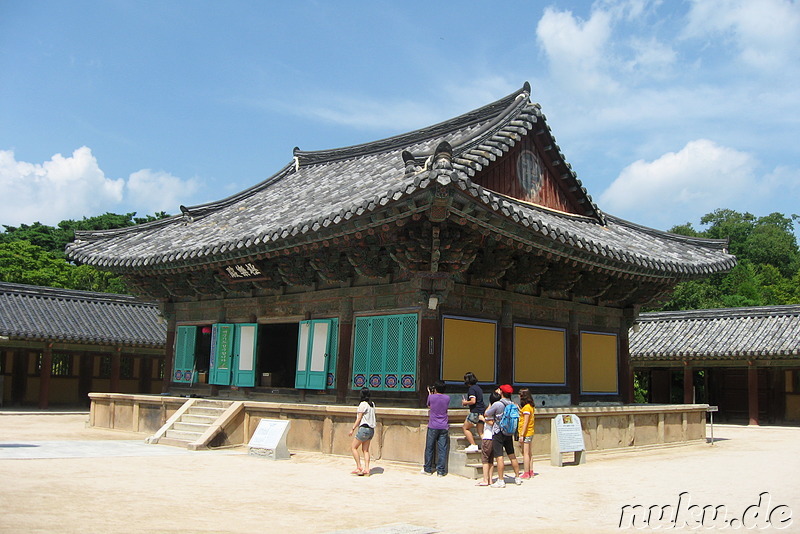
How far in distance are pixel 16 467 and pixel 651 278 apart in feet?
45.3

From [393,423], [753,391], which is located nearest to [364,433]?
[393,423]

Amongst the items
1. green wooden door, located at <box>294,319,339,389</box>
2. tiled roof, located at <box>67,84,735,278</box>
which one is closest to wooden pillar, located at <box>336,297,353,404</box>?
green wooden door, located at <box>294,319,339,389</box>

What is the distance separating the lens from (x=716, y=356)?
28.9m

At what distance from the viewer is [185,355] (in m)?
20.5

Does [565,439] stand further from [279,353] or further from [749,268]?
[749,268]

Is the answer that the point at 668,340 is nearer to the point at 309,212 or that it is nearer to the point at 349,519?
the point at 309,212

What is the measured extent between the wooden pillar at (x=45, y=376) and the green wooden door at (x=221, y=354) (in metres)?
11.8

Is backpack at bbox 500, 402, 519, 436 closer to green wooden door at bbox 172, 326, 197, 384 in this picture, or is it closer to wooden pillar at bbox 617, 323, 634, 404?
wooden pillar at bbox 617, 323, 634, 404

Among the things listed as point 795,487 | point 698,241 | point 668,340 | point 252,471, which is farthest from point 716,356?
point 252,471

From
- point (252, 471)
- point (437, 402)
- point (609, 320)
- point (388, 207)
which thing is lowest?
point (252, 471)

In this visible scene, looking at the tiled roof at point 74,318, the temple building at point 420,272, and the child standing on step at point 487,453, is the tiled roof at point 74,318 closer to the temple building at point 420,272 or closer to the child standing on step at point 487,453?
the temple building at point 420,272

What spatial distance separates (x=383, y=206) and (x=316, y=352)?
5530 mm

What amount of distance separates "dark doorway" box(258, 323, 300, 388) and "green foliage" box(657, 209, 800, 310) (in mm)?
27117

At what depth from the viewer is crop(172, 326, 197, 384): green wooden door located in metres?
20.3
